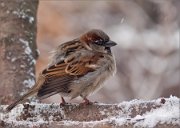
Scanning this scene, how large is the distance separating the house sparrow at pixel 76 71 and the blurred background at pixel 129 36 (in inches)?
206

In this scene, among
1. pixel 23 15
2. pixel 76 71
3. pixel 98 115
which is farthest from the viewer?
pixel 23 15

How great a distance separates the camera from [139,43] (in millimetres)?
12211

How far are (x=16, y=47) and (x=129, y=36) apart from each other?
290 inches

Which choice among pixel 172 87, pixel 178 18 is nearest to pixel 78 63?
pixel 172 87

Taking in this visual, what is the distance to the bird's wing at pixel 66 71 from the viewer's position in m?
4.54

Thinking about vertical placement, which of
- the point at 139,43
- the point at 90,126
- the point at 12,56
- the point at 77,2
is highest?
the point at 77,2

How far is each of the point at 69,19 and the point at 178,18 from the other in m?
2.15

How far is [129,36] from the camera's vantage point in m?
12.3

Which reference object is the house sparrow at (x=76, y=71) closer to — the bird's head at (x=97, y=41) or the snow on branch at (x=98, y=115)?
the bird's head at (x=97, y=41)

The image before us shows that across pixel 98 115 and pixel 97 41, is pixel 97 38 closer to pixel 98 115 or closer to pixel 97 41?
pixel 97 41

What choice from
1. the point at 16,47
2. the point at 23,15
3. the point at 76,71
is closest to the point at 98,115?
the point at 76,71

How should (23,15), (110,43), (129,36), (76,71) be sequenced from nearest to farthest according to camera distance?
(76,71) → (110,43) → (23,15) → (129,36)

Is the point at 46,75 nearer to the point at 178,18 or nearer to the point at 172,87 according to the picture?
the point at 172,87

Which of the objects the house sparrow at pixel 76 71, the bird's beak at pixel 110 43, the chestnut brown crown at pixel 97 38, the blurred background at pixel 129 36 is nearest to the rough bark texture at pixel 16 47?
the house sparrow at pixel 76 71
